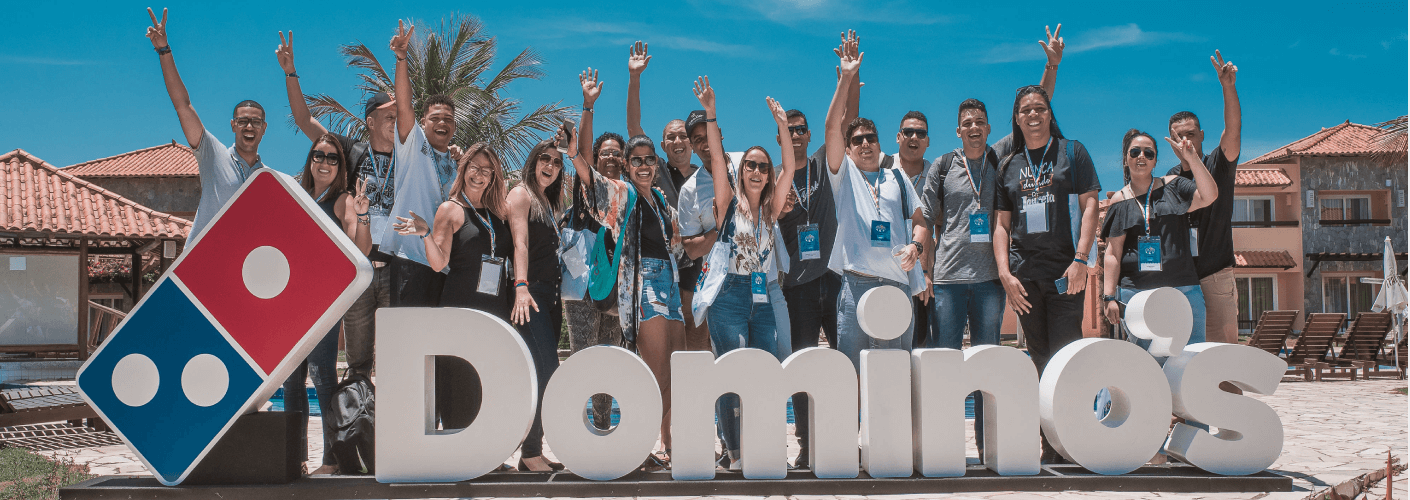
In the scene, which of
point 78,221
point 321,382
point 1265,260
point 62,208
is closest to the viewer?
point 321,382

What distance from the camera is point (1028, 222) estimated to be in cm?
445

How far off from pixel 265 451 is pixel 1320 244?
110 ft

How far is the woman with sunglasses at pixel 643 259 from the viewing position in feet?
14.4

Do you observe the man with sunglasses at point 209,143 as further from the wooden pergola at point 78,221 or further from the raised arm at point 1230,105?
the wooden pergola at point 78,221

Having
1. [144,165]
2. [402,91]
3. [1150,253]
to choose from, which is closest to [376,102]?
[402,91]

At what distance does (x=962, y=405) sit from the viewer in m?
4.16

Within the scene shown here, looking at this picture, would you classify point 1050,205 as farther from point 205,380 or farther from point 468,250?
point 205,380

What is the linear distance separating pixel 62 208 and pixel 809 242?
47.2 ft

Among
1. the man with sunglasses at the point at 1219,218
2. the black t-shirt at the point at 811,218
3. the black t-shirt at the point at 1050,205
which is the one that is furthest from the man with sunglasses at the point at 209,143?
the man with sunglasses at the point at 1219,218

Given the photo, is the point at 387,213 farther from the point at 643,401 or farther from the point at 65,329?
the point at 65,329

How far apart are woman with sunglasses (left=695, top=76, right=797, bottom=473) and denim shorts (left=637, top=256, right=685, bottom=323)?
0.57 ft

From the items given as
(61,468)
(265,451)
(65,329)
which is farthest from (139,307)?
(65,329)

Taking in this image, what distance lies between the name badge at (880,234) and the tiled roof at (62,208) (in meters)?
13.6

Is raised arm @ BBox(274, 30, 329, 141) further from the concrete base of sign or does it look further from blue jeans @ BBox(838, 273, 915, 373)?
blue jeans @ BBox(838, 273, 915, 373)
